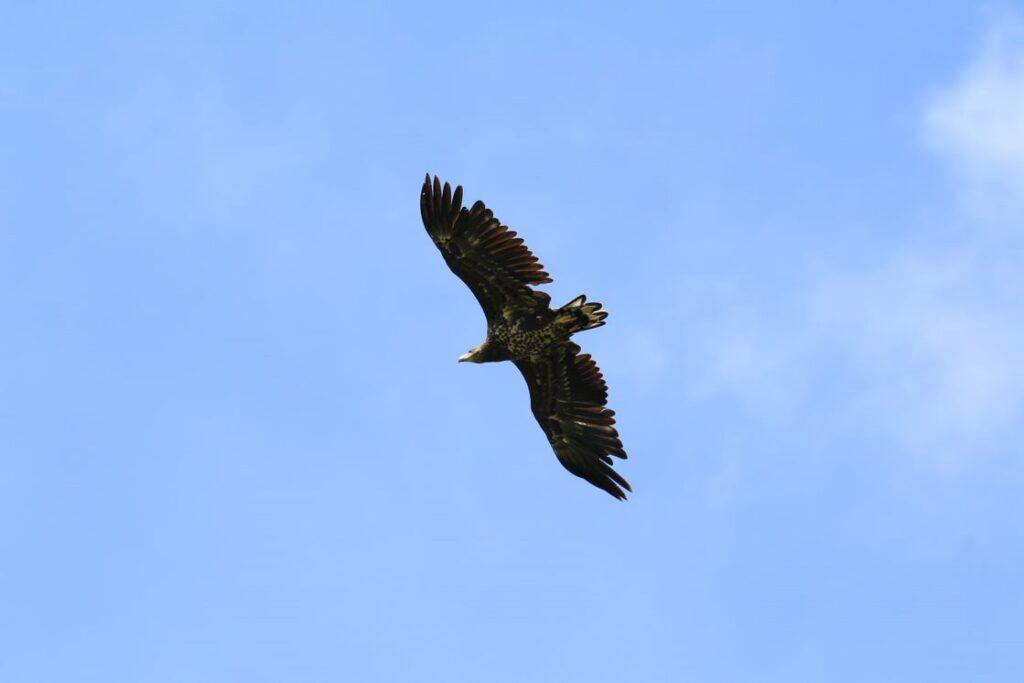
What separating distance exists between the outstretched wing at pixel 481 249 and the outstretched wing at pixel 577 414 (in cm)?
147

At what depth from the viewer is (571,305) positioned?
2281 cm

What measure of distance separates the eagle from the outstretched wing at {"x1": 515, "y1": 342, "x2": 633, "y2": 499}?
2 centimetres

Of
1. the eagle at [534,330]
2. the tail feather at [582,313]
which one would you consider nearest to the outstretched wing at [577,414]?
the eagle at [534,330]

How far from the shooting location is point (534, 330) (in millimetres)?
23344

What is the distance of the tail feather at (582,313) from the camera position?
22812 millimetres

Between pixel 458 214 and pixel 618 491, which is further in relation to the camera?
pixel 618 491

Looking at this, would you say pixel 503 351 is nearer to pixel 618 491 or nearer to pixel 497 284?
pixel 497 284

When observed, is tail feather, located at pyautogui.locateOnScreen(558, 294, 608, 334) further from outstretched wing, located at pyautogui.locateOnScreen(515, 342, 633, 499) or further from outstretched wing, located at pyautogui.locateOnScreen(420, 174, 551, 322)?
outstretched wing, located at pyautogui.locateOnScreen(515, 342, 633, 499)

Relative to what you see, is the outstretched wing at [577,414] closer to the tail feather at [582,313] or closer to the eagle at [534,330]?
the eagle at [534,330]

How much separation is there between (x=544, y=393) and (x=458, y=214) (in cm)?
346

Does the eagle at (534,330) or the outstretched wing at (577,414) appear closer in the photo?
the eagle at (534,330)

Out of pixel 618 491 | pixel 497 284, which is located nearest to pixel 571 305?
pixel 497 284

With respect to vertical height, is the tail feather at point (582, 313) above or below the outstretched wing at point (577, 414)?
above

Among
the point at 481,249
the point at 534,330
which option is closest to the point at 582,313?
the point at 534,330
